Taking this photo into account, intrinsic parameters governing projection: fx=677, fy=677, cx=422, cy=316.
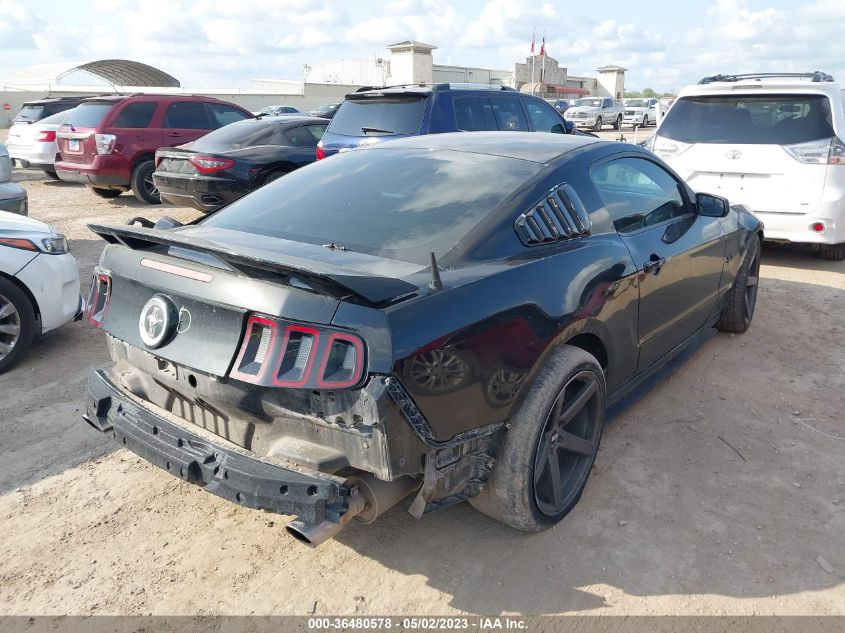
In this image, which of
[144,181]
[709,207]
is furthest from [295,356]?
[144,181]

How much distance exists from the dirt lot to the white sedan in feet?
2.10

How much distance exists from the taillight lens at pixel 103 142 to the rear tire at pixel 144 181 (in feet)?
1.64

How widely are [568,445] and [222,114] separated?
10806mm

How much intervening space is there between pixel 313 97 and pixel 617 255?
46.3 meters

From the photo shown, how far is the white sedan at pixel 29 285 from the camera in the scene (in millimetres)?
4469

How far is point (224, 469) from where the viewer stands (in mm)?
2311

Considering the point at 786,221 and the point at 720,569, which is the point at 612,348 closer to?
the point at 720,569

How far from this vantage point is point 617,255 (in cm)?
320

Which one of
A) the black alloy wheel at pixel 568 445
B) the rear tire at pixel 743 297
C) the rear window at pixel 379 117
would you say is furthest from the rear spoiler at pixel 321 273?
the rear window at pixel 379 117

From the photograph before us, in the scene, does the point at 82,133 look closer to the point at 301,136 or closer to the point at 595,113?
the point at 301,136

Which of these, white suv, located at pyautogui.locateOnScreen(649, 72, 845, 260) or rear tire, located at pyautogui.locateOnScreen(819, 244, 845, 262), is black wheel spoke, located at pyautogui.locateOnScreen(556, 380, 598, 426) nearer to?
white suv, located at pyautogui.locateOnScreen(649, 72, 845, 260)

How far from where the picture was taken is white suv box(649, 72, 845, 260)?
6574mm

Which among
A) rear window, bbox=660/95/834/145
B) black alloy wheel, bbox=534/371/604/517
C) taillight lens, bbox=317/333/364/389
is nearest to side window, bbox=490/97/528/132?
rear window, bbox=660/95/834/145

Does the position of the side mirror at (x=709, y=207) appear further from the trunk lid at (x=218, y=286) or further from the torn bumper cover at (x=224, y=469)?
the torn bumper cover at (x=224, y=469)
